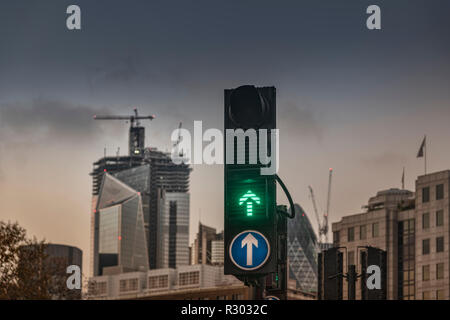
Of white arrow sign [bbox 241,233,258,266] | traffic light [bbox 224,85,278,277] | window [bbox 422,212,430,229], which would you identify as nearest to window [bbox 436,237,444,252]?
Result: window [bbox 422,212,430,229]

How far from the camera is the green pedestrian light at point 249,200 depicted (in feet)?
28.3

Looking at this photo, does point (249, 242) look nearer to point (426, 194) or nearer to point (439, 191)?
point (439, 191)

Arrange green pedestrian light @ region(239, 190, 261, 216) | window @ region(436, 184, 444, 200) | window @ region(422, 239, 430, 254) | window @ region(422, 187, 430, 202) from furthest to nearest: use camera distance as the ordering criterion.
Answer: window @ region(422, 187, 430, 202)
window @ region(422, 239, 430, 254)
window @ region(436, 184, 444, 200)
green pedestrian light @ region(239, 190, 261, 216)

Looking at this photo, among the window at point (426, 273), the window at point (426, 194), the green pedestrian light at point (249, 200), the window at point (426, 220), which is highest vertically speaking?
the window at point (426, 194)

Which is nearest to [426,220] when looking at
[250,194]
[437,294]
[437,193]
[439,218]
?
[439,218]

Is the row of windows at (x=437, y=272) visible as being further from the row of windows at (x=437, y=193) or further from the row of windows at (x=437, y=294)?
the row of windows at (x=437, y=193)

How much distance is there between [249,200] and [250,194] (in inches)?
2.5

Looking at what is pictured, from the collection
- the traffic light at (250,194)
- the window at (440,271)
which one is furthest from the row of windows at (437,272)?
the traffic light at (250,194)

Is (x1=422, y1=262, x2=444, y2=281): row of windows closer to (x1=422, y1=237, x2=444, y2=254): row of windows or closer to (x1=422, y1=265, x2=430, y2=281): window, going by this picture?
(x1=422, y1=265, x2=430, y2=281): window

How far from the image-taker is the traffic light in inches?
334
